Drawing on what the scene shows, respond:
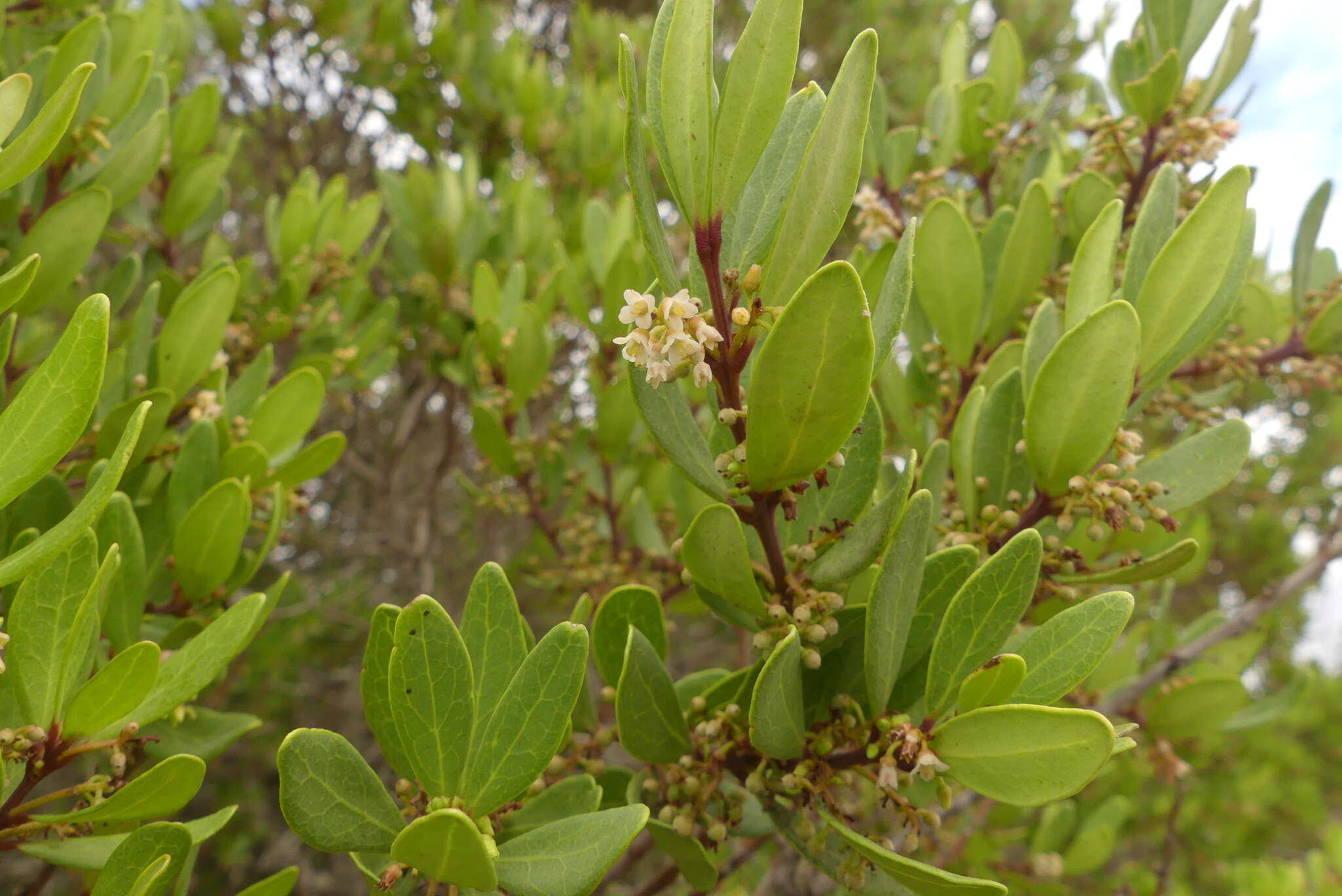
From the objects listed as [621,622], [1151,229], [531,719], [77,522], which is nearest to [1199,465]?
[1151,229]

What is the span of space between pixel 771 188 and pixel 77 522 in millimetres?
765

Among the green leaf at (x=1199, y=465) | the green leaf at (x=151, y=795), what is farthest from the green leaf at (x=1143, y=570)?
the green leaf at (x=151, y=795)

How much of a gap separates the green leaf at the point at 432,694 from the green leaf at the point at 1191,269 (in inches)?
36.5

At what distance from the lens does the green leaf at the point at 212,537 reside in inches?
48.9

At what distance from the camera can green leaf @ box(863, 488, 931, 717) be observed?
34.3 inches

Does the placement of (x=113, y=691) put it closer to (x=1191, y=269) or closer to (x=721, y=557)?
(x=721, y=557)

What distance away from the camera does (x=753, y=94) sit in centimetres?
83

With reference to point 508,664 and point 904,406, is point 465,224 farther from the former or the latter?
point 508,664

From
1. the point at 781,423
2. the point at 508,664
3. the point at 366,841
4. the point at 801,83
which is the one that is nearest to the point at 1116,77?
the point at 781,423

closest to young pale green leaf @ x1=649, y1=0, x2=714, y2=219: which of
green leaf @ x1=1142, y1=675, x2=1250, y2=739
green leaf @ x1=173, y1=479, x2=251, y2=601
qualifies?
green leaf @ x1=173, y1=479, x2=251, y2=601

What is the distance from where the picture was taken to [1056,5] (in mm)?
4742

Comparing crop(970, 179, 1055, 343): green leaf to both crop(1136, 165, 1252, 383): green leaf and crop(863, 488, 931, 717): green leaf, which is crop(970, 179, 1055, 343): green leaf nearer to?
crop(1136, 165, 1252, 383): green leaf

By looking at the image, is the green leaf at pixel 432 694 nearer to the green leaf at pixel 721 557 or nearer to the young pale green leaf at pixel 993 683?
the green leaf at pixel 721 557

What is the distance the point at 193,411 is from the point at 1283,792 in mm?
5171
